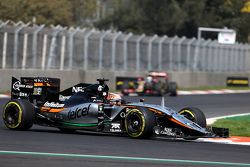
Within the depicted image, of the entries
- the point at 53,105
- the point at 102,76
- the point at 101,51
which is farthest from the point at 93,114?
the point at 101,51

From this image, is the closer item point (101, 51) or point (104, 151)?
point (104, 151)

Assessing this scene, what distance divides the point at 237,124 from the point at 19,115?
18.9 feet

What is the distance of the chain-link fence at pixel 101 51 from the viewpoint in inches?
1242

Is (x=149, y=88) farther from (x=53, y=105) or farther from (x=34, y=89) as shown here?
(x=53, y=105)

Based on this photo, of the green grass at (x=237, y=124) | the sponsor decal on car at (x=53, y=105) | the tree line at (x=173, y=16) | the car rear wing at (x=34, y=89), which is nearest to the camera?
the sponsor decal on car at (x=53, y=105)

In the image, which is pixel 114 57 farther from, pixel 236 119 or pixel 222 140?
pixel 222 140

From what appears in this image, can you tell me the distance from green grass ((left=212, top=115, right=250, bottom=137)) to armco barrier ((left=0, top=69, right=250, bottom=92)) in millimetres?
11124

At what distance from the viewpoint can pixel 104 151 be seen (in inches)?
486

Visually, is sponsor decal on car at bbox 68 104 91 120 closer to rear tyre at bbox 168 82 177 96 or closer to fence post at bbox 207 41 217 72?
rear tyre at bbox 168 82 177 96

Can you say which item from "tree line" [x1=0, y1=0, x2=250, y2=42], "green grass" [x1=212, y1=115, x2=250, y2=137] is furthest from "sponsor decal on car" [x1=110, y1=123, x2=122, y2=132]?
"tree line" [x1=0, y1=0, x2=250, y2=42]

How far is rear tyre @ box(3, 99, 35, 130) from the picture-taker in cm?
1540

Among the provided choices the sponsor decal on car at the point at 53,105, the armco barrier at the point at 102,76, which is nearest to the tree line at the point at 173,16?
the armco barrier at the point at 102,76

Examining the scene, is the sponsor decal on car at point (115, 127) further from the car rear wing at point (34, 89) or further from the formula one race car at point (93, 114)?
the car rear wing at point (34, 89)

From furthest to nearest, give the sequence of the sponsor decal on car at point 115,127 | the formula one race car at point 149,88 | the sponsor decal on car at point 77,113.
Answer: the formula one race car at point 149,88 → the sponsor decal on car at point 77,113 → the sponsor decal on car at point 115,127
